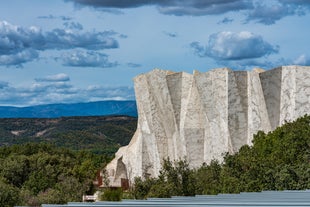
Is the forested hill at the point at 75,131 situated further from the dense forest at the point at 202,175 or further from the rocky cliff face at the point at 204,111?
the rocky cliff face at the point at 204,111

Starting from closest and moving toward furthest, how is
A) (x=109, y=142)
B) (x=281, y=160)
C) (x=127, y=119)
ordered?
(x=281, y=160)
(x=109, y=142)
(x=127, y=119)

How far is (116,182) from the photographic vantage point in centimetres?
5606

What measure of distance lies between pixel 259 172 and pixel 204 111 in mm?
17813

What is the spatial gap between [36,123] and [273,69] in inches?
4660

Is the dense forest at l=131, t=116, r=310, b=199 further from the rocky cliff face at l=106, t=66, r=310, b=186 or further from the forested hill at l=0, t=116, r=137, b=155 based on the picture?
the forested hill at l=0, t=116, r=137, b=155

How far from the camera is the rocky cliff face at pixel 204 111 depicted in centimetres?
4247

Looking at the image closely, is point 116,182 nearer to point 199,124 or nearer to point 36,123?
point 199,124

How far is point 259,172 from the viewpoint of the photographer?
30297 mm

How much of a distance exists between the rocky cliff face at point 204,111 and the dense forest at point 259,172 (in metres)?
4.36

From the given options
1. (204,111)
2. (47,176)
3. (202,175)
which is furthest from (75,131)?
→ (202,175)

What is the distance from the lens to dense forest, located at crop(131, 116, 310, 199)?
93.8 ft

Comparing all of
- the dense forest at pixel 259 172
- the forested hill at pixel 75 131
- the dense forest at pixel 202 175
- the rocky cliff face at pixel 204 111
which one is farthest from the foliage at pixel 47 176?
the forested hill at pixel 75 131

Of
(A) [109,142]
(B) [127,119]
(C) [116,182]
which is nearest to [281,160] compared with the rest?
(C) [116,182]

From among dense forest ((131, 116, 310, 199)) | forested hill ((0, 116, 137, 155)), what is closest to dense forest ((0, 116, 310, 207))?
dense forest ((131, 116, 310, 199))
